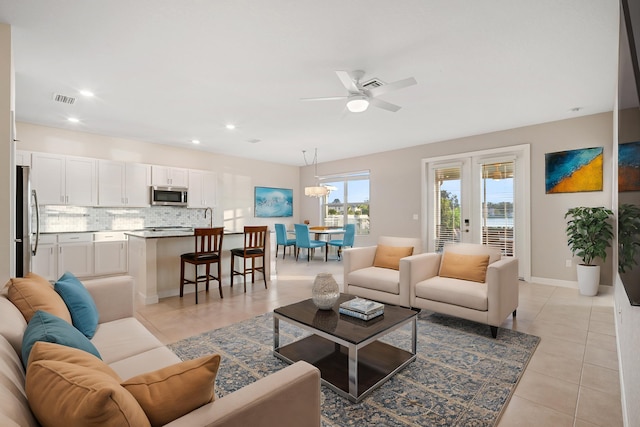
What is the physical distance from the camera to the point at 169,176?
6289 mm

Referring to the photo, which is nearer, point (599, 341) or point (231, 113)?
point (599, 341)

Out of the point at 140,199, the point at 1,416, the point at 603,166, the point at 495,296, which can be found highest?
the point at 603,166

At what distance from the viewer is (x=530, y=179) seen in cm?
502

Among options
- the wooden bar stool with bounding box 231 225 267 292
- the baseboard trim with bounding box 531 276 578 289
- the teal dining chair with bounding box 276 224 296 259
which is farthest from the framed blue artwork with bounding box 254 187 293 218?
the baseboard trim with bounding box 531 276 578 289

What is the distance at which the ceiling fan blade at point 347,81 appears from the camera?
8.93 ft

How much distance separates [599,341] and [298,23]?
371cm

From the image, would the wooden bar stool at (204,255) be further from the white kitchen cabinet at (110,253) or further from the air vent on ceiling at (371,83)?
the air vent on ceiling at (371,83)

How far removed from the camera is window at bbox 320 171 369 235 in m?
7.81

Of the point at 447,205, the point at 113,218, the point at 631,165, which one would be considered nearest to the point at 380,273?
the point at 631,165

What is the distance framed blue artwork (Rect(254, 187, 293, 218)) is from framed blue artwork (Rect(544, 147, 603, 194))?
5.98 meters

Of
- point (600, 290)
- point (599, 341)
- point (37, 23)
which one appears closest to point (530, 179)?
point (600, 290)

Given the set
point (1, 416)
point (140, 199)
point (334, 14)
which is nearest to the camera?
point (1, 416)

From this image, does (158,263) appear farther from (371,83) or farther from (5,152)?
(371,83)

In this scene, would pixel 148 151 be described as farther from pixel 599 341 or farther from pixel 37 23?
pixel 599 341
